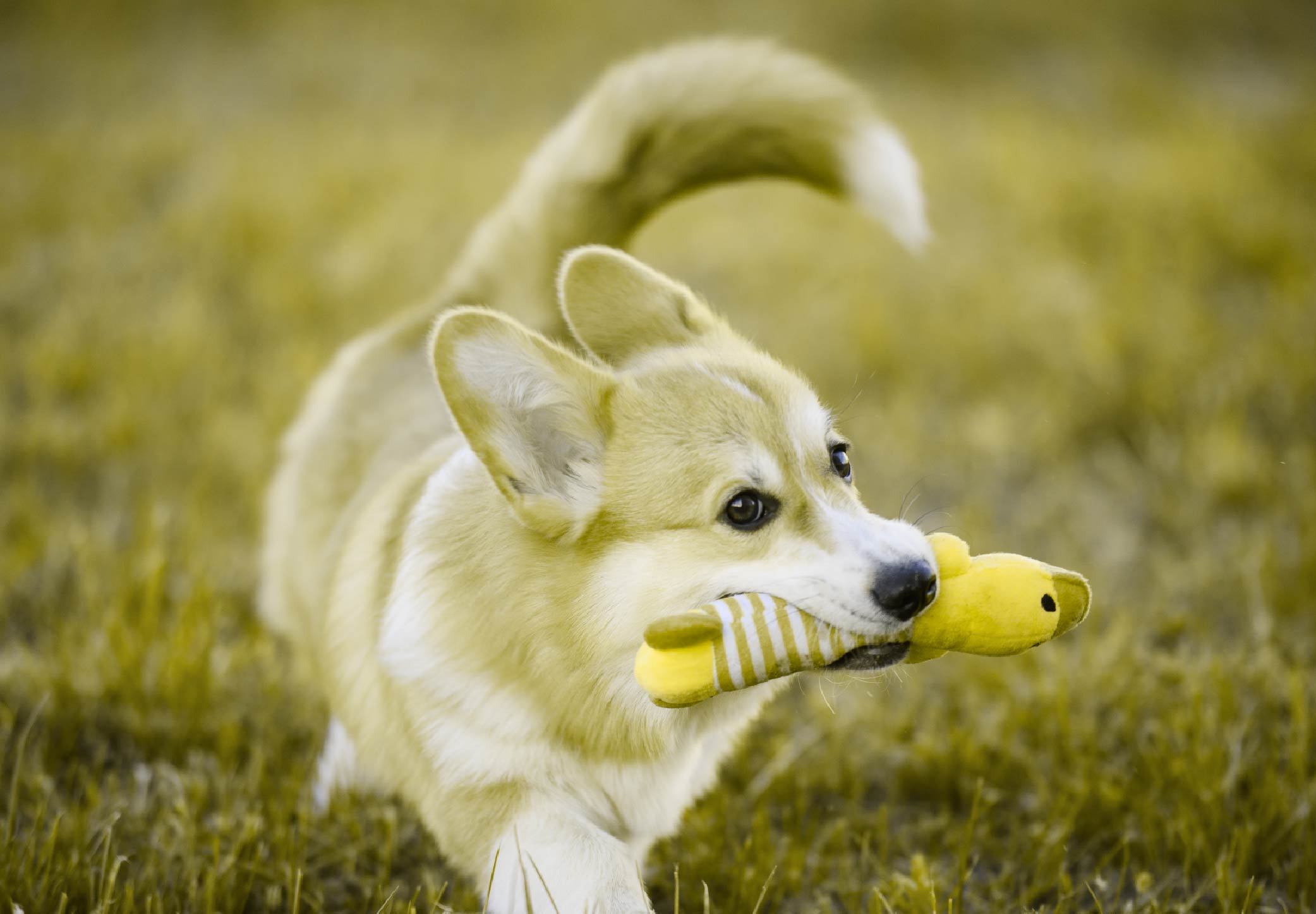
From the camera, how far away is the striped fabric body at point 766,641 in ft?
5.18

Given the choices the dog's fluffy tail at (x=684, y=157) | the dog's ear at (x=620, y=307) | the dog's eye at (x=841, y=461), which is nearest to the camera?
the dog's eye at (x=841, y=461)

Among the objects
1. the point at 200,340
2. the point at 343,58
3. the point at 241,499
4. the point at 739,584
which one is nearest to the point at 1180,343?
the point at 739,584

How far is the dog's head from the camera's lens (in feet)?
5.39

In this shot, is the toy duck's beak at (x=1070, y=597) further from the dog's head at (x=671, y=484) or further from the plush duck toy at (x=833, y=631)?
the dog's head at (x=671, y=484)

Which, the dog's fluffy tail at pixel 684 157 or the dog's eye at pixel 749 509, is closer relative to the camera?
the dog's eye at pixel 749 509

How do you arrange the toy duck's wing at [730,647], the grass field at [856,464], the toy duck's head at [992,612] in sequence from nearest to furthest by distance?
the toy duck's wing at [730,647]
the toy duck's head at [992,612]
the grass field at [856,464]

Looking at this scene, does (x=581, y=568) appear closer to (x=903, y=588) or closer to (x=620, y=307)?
(x=903, y=588)

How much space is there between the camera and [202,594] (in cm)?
295

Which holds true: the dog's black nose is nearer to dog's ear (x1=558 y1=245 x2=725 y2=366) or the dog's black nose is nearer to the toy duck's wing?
the toy duck's wing

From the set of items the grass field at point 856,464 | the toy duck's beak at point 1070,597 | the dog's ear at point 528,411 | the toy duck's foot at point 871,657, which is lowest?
the grass field at point 856,464

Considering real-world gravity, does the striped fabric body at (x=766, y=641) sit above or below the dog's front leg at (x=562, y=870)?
above

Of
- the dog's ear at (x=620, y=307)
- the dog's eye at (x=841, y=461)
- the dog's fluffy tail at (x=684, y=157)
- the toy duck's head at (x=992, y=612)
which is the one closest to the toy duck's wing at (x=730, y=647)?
the toy duck's head at (x=992, y=612)

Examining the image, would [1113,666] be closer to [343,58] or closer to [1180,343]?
[1180,343]

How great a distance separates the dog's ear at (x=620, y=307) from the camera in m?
2.09
